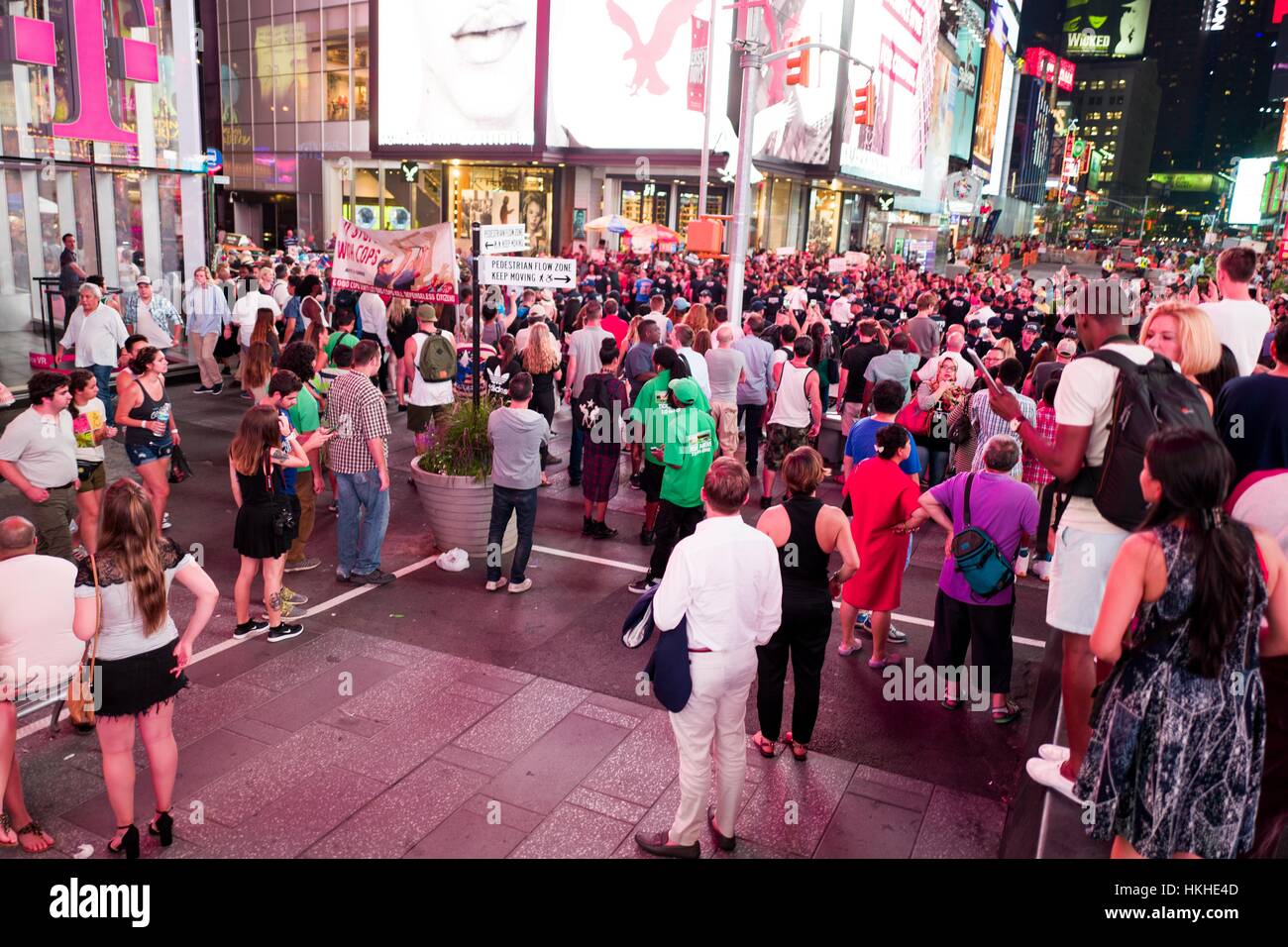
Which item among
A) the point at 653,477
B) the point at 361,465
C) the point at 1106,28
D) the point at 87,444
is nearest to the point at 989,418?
the point at 653,477

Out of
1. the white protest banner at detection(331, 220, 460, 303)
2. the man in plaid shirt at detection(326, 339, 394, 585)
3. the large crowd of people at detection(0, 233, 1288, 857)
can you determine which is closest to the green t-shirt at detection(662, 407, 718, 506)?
the large crowd of people at detection(0, 233, 1288, 857)

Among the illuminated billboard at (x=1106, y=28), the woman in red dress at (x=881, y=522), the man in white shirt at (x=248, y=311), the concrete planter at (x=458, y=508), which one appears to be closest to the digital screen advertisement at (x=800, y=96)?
the man in white shirt at (x=248, y=311)

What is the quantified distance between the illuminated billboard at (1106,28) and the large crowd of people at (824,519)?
6576 inches

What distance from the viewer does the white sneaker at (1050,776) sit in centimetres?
440

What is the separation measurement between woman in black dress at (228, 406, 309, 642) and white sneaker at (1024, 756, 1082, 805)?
518cm

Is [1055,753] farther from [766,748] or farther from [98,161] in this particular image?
[98,161]

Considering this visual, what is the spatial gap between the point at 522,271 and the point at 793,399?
3263mm

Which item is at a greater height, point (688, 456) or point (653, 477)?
point (688, 456)

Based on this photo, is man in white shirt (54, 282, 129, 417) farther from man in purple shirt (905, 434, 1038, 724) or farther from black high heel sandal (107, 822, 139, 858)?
man in purple shirt (905, 434, 1038, 724)

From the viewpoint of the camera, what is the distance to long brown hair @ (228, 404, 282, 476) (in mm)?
6734

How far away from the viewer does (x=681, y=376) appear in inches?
356

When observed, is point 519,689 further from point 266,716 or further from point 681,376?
point 681,376

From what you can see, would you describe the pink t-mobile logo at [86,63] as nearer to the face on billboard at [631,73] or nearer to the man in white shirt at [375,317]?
the man in white shirt at [375,317]

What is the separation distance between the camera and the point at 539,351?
1021 cm
